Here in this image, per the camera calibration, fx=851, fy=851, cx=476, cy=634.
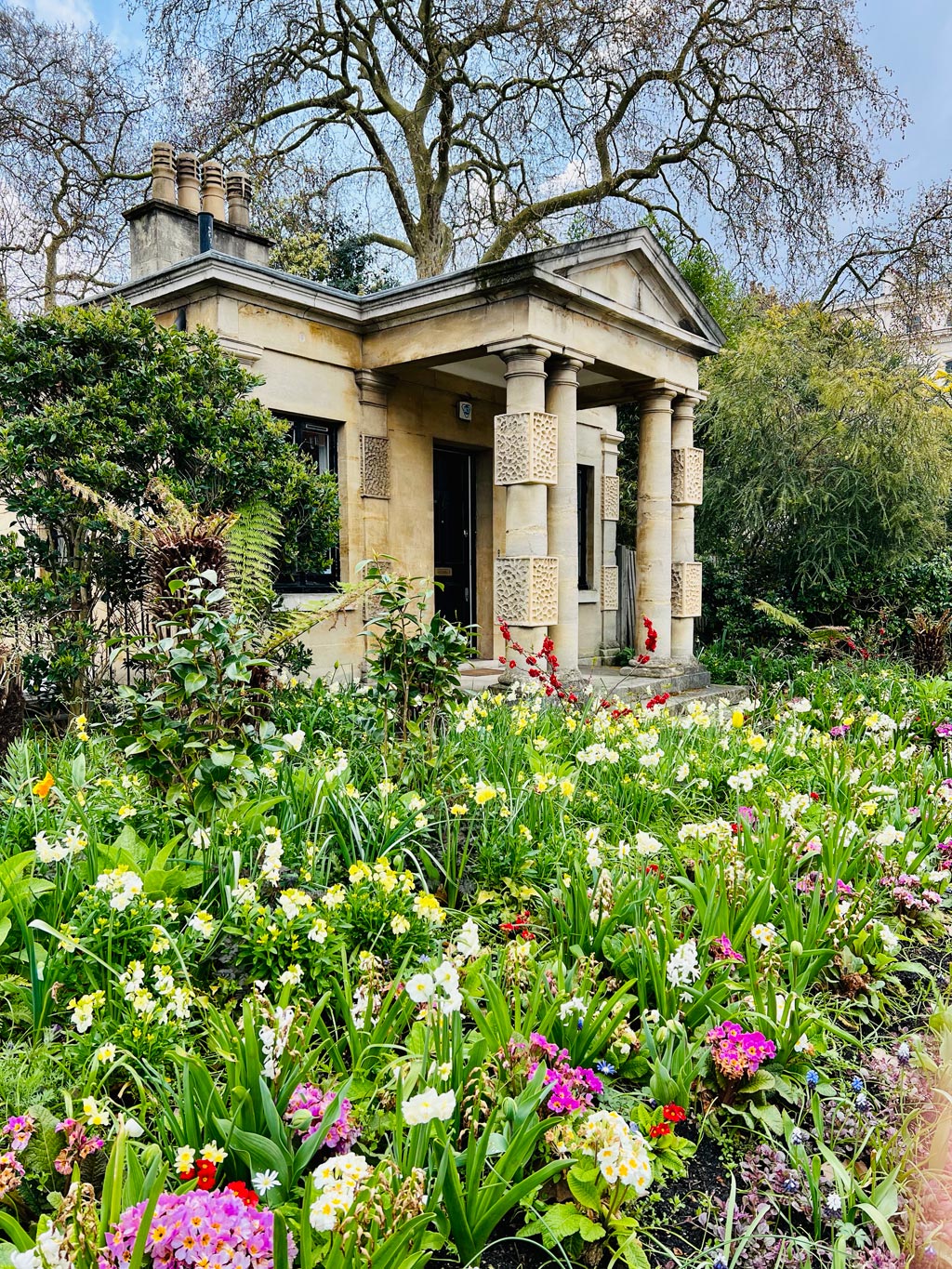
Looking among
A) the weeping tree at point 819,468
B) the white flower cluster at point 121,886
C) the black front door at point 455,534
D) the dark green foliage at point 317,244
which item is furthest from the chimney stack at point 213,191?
the white flower cluster at point 121,886

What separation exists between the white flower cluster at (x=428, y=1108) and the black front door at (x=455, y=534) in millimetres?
9461

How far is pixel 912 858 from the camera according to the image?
3516mm

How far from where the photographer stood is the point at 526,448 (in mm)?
8281

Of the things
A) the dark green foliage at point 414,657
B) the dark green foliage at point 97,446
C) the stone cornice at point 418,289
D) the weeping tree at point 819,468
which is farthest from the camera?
the weeping tree at point 819,468

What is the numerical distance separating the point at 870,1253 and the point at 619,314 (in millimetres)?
9026

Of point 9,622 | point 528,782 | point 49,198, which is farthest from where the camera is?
point 49,198

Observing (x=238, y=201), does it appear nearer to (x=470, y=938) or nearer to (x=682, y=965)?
(x=470, y=938)

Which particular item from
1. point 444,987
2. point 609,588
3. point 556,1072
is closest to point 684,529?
point 609,588

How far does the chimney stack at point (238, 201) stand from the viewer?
10.6 metres

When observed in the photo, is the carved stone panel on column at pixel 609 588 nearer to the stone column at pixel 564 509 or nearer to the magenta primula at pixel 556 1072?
the stone column at pixel 564 509

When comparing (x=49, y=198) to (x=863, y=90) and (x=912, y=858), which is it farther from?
(x=912, y=858)

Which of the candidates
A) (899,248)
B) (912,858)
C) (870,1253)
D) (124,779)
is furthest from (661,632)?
(899,248)

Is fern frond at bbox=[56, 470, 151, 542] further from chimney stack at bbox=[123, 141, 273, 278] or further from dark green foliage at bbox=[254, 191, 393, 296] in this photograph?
dark green foliage at bbox=[254, 191, 393, 296]

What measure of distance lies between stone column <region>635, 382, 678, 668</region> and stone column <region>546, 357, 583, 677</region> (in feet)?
5.50
